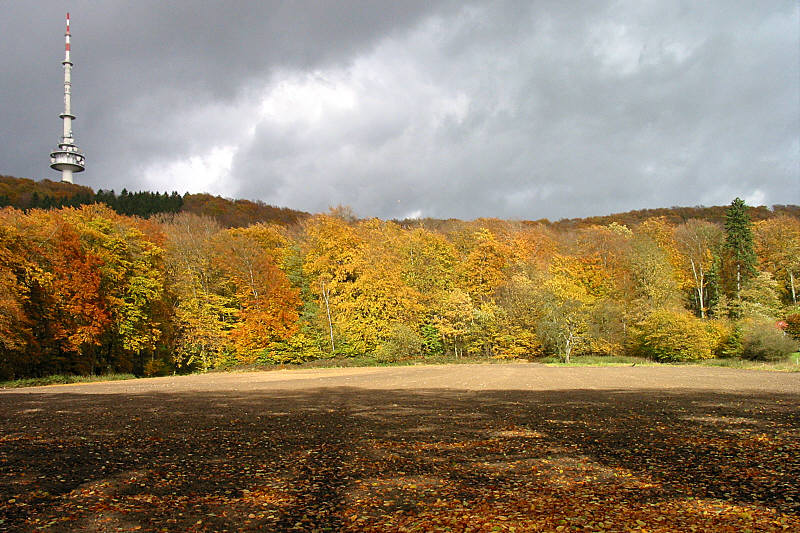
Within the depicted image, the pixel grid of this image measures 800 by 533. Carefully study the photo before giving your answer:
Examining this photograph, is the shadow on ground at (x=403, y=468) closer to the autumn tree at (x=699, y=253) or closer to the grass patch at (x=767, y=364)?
the grass patch at (x=767, y=364)

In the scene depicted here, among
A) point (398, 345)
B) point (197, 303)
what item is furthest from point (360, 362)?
point (197, 303)

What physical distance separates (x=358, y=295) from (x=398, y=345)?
824 cm

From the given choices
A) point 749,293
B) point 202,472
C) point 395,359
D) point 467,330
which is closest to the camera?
point 202,472

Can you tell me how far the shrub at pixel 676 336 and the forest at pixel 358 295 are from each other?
0.16 m

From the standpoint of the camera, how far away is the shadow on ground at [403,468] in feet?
24.4

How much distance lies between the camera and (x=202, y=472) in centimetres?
1002

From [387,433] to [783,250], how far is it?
3044 inches

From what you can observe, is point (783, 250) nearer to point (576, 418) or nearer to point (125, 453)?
point (576, 418)

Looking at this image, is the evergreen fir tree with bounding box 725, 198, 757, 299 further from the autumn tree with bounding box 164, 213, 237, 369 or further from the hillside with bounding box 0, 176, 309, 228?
the hillside with bounding box 0, 176, 309, 228

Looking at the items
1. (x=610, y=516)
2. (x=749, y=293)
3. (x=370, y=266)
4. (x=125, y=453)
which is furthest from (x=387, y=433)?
(x=749, y=293)

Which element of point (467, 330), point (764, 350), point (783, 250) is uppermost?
point (783, 250)

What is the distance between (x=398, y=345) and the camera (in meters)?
52.7

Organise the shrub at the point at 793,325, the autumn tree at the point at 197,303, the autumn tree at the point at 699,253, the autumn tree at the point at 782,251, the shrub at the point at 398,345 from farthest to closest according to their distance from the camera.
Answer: the autumn tree at the point at 699,253
the autumn tree at the point at 782,251
the shrub at the point at 793,325
the autumn tree at the point at 197,303
the shrub at the point at 398,345

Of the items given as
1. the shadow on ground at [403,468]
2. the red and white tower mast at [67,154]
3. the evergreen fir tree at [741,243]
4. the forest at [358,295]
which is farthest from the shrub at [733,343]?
the red and white tower mast at [67,154]
